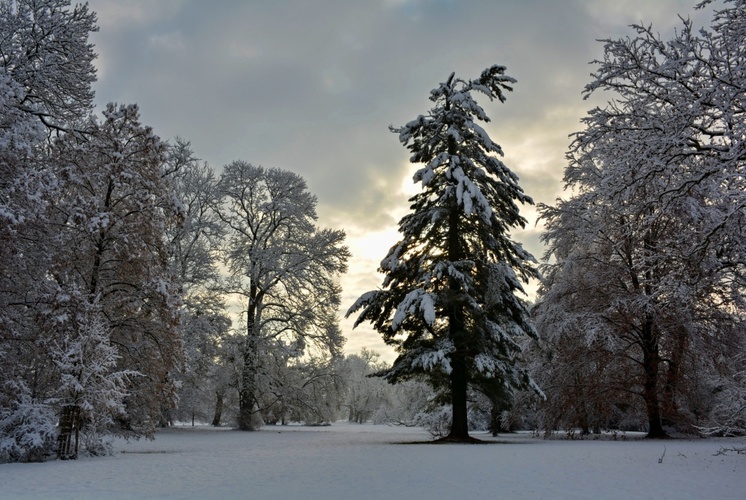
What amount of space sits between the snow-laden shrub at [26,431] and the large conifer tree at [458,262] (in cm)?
980

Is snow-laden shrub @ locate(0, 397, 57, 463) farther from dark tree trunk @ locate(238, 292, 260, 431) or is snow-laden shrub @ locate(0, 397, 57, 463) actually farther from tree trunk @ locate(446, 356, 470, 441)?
dark tree trunk @ locate(238, 292, 260, 431)

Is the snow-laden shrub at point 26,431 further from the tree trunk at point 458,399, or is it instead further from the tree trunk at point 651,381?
the tree trunk at point 651,381

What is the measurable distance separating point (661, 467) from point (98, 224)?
1508 centimetres

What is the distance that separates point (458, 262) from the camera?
58.2 feet

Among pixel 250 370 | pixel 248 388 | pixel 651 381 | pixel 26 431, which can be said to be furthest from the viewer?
pixel 248 388

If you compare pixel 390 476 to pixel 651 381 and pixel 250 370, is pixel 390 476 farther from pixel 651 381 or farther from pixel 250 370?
pixel 250 370

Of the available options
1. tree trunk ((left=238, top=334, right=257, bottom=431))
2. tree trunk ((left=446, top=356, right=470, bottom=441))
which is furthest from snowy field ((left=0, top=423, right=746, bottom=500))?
tree trunk ((left=238, top=334, right=257, bottom=431))

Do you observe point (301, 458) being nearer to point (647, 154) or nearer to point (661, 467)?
point (661, 467)

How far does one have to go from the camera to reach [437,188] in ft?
64.6

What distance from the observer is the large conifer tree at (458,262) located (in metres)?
17.5

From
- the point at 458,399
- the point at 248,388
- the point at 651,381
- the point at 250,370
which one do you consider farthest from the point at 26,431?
the point at 651,381

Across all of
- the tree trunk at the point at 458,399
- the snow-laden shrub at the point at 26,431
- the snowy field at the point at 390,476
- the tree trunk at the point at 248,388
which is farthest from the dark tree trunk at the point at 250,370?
the snow-laden shrub at the point at 26,431

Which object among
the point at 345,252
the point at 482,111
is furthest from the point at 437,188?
the point at 345,252

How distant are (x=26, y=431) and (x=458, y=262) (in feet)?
43.3
